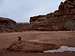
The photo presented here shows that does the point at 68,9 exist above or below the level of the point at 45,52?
above

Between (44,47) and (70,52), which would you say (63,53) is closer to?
(70,52)

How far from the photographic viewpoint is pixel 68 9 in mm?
27891

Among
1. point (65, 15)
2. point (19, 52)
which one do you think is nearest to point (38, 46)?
point (19, 52)

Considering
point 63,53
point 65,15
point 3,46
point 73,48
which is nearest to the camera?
point 63,53

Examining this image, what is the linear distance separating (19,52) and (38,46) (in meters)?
0.64

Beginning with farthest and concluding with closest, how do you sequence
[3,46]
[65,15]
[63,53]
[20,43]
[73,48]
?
[65,15] → [3,46] → [20,43] → [73,48] → [63,53]

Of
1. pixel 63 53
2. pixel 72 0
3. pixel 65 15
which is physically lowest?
pixel 63 53

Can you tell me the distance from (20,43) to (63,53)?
5.16ft

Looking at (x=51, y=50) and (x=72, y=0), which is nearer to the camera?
(x=51, y=50)

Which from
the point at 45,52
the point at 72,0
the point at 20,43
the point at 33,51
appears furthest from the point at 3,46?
the point at 72,0

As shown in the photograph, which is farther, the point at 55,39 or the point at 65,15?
the point at 65,15

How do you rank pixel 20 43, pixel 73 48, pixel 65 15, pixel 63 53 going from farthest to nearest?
pixel 65 15 < pixel 20 43 < pixel 73 48 < pixel 63 53

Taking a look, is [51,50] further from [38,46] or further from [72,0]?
[72,0]

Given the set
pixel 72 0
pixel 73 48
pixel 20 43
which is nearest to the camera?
pixel 73 48
